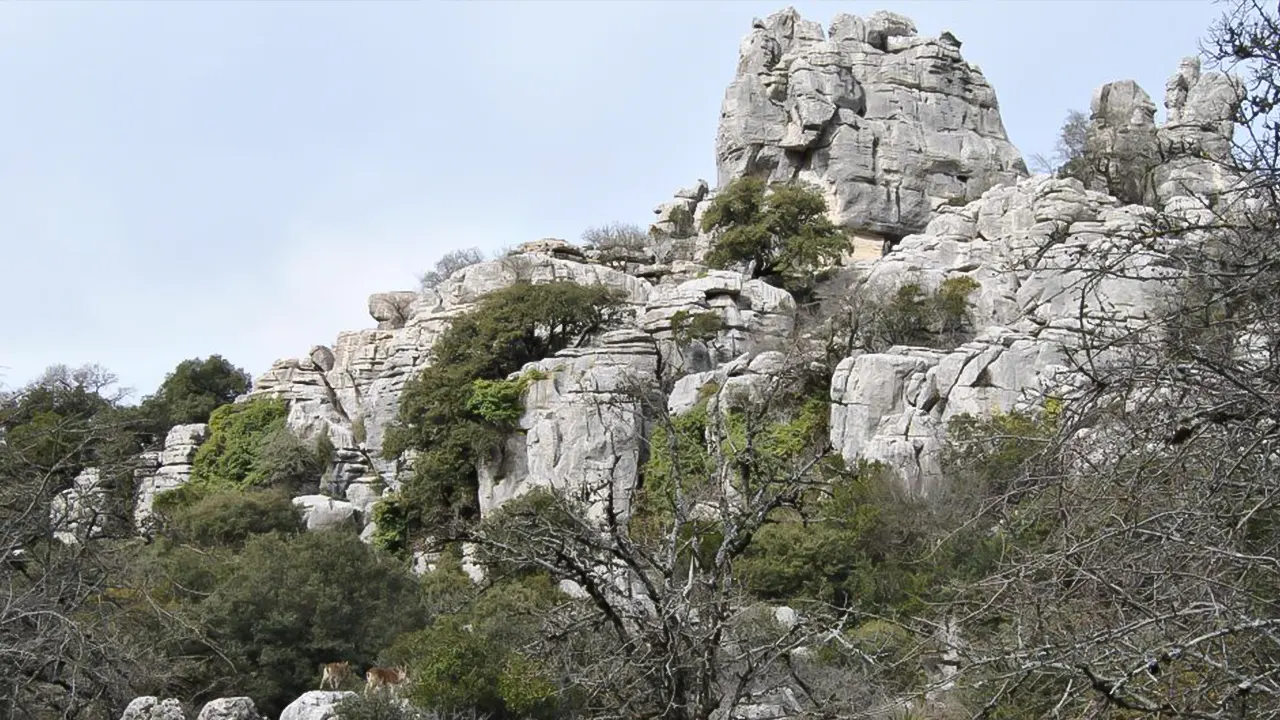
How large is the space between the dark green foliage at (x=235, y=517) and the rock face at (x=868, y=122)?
79.1 ft

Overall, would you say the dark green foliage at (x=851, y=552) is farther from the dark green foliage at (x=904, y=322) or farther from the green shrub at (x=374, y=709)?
the dark green foliage at (x=904, y=322)

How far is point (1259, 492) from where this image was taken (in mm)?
4590

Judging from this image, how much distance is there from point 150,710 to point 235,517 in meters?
15.8

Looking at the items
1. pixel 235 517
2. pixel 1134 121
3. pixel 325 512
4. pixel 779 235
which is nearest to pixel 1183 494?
pixel 235 517

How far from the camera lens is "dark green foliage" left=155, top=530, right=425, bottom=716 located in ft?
56.5

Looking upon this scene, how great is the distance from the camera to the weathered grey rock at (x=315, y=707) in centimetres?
1363

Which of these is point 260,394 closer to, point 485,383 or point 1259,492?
point 485,383

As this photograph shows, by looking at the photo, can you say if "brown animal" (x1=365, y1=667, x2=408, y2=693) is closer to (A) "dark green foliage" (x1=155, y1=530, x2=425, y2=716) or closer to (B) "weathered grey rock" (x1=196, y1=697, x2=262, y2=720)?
(B) "weathered grey rock" (x1=196, y1=697, x2=262, y2=720)

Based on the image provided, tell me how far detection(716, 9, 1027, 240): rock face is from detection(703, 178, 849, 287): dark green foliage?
25.5ft

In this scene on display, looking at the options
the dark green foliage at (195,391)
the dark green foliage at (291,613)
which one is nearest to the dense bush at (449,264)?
the dark green foliage at (195,391)

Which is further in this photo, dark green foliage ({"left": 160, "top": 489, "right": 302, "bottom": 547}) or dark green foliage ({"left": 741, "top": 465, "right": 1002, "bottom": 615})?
dark green foliage ({"left": 160, "top": 489, "right": 302, "bottom": 547})

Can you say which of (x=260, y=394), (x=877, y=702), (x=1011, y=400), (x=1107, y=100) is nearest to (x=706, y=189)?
(x=1107, y=100)

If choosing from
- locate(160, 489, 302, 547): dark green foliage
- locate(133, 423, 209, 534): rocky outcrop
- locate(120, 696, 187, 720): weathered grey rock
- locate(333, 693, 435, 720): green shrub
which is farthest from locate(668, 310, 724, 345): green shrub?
locate(120, 696, 187, 720): weathered grey rock

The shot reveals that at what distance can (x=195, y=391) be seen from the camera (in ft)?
147
